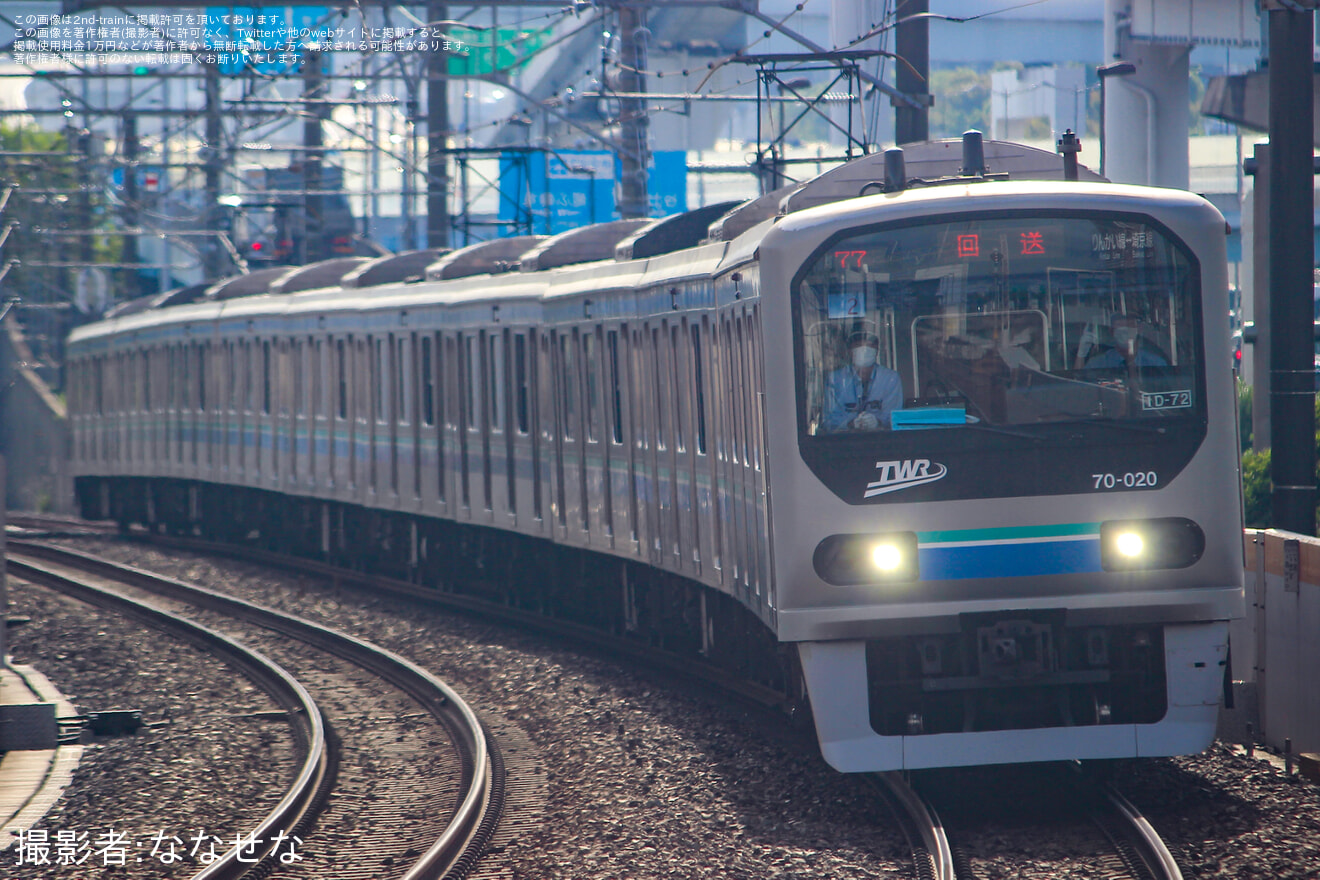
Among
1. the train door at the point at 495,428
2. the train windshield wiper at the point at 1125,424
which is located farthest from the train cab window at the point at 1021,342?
the train door at the point at 495,428

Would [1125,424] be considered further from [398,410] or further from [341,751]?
[398,410]

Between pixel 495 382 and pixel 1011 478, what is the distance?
9024mm

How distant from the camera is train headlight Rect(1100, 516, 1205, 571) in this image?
25.9 feet

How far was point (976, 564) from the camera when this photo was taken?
311 inches

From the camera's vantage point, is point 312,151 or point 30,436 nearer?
point 312,151

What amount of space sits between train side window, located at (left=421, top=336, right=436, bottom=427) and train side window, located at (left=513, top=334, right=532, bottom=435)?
225cm

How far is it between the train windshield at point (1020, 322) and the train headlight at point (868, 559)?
1.52 ft

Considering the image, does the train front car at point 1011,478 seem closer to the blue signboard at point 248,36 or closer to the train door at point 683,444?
the train door at point 683,444

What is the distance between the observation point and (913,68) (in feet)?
49.6

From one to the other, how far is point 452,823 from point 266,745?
9.64ft

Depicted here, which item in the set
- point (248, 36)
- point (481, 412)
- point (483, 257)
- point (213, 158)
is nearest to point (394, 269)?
point (483, 257)

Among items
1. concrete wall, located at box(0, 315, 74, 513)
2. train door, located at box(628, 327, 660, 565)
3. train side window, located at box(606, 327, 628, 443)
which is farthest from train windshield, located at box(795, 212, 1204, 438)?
concrete wall, located at box(0, 315, 74, 513)

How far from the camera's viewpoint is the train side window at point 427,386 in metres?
18.0

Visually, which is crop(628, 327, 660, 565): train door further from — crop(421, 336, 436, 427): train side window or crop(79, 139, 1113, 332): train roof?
crop(421, 336, 436, 427): train side window
